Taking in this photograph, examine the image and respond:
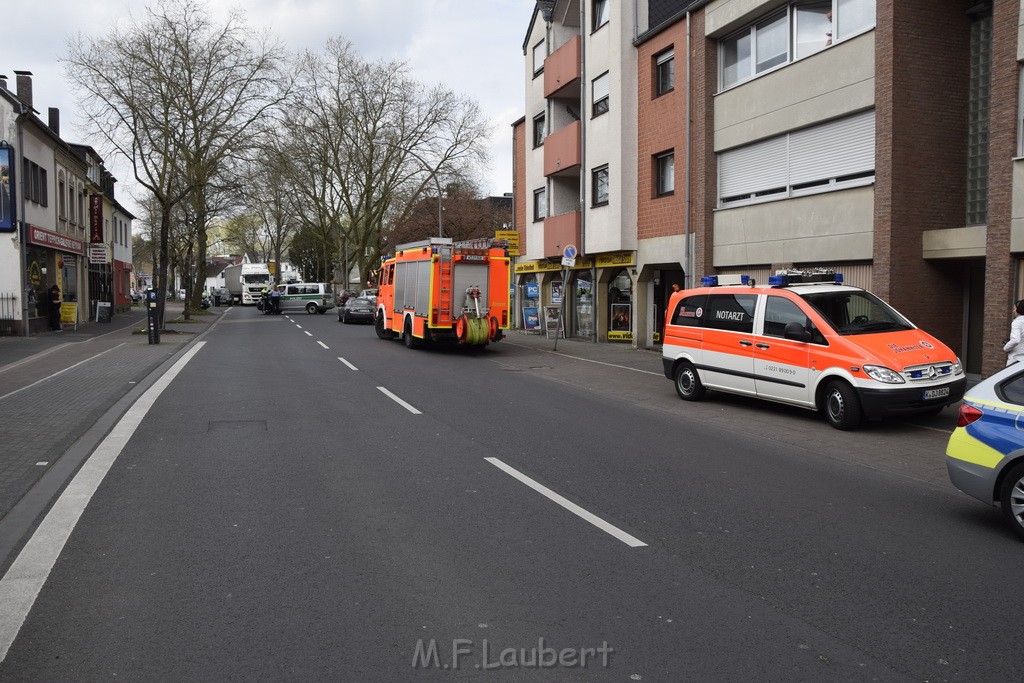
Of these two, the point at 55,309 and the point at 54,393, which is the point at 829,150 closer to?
the point at 54,393

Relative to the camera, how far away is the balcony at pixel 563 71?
86.7ft

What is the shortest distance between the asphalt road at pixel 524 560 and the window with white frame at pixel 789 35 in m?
9.21

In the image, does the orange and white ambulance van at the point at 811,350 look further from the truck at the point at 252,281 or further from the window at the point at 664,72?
the truck at the point at 252,281

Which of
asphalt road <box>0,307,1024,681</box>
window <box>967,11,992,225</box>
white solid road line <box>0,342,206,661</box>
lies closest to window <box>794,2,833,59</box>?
window <box>967,11,992,225</box>

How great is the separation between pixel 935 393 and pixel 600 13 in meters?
19.0

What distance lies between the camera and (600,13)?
83.3ft

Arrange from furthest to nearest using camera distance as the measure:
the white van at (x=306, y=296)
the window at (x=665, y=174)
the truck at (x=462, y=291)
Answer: the white van at (x=306, y=296), the window at (x=665, y=174), the truck at (x=462, y=291)

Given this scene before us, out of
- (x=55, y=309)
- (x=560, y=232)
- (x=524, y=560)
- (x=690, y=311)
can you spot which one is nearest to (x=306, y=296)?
(x=55, y=309)

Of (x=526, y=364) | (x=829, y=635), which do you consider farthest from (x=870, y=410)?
(x=526, y=364)

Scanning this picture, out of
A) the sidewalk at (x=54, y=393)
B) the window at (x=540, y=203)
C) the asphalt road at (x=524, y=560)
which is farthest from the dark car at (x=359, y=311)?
the asphalt road at (x=524, y=560)

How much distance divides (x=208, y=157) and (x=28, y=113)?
20.2 ft

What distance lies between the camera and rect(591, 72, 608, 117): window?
2484cm

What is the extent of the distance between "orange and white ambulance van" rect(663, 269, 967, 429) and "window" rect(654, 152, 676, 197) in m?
9.35

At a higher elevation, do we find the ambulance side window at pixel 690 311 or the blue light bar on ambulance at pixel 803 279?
the blue light bar on ambulance at pixel 803 279
